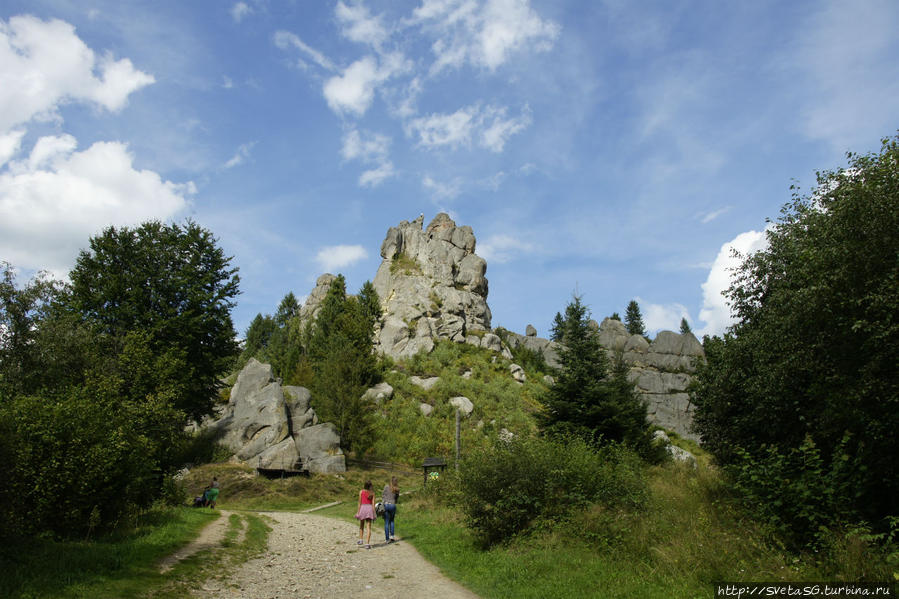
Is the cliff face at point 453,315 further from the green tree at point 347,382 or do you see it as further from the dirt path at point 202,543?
the dirt path at point 202,543

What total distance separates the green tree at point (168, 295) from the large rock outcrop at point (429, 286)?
25.9 m

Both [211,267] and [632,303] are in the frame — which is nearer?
[211,267]

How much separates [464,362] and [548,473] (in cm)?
4110

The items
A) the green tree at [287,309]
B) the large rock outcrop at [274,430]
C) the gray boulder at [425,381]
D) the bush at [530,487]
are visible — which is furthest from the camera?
the green tree at [287,309]

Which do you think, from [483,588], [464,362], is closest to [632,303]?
[464,362]

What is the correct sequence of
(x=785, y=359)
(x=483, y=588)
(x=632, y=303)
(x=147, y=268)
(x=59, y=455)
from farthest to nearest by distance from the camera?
(x=632, y=303) → (x=147, y=268) → (x=785, y=359) → (x=59, y=455) → (x=483, y=588)

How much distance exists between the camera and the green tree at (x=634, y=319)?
9912 cm

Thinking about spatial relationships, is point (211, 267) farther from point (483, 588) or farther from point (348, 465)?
point (483, 588)

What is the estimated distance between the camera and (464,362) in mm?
52938

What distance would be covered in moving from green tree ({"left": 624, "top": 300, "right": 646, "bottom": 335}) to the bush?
91.8m

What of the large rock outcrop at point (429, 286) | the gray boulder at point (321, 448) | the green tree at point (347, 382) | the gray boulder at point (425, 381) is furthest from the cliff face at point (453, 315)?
the gray boulder at point (321, 448)

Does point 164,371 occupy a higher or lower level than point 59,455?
higher

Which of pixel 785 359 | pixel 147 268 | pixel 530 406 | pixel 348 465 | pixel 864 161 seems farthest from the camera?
pixel 530 406

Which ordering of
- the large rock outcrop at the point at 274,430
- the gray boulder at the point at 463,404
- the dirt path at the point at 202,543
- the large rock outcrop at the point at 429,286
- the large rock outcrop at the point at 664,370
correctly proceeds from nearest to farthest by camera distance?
1. the dirt path at the point at 202,543
2. the large rock outcrop at the point at 274,430
3. the gray boulder at the point at 463,404
4. the large rock outcrop at the point at 664,370
5. the large rock outcrop at the point at 429,286
